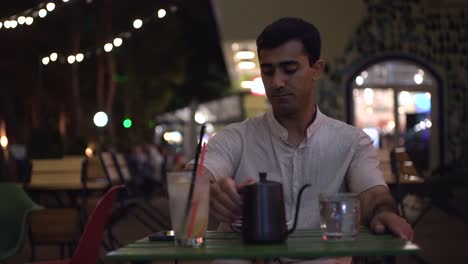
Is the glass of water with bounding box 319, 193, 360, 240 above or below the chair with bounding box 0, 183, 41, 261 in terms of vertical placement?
above

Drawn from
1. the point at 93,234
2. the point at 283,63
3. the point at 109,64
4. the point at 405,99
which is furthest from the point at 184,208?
the point at 109,64

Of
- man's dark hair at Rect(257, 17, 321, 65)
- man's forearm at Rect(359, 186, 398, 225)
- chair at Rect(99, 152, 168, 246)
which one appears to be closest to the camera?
man's forearm at Rect(359, 186, 398, 225)

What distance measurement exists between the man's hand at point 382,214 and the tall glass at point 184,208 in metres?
0.52

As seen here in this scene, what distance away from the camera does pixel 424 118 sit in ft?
67.4

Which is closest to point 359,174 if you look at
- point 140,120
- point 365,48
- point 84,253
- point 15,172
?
point 84,253

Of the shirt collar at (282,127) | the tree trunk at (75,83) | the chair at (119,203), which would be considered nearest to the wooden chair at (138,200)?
the chair at (119,203)

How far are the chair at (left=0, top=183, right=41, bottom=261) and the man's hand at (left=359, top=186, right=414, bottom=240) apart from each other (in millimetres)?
2867

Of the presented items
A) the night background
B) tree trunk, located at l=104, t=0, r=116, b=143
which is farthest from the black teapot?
tree trunk, located at l=104, t=0, r=116, b=143

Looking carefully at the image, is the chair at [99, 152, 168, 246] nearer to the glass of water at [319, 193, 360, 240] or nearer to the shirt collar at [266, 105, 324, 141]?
the shirt collar at [266, 105, 324, 141]

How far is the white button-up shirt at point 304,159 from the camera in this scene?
3209 mm

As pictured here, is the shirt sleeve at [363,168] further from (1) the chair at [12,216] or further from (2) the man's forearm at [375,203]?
(1) the chair at [12,216]

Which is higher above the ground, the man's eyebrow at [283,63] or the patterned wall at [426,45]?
the patterned wall at [426,45]

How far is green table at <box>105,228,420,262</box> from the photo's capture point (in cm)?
234

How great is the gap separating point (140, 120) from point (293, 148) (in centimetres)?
3726
